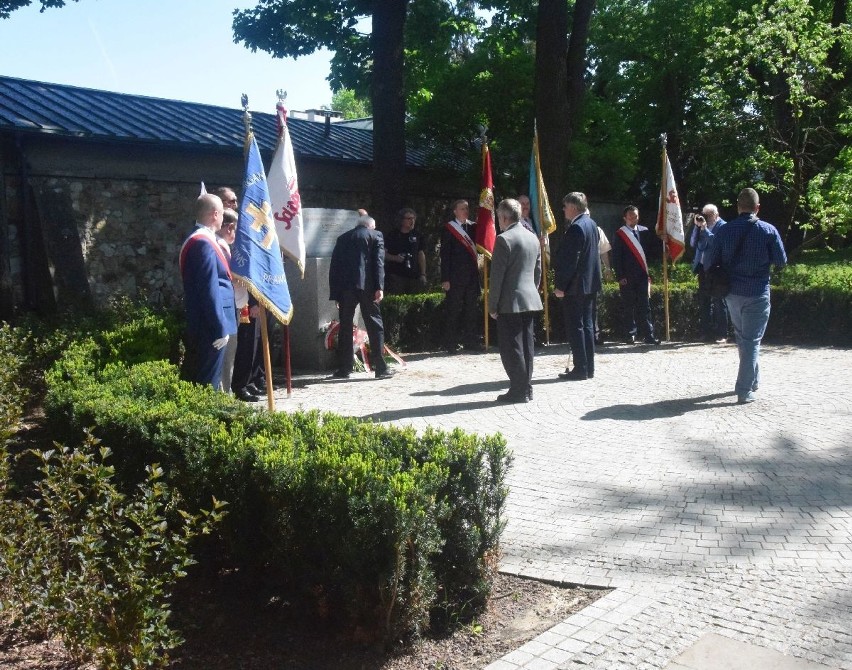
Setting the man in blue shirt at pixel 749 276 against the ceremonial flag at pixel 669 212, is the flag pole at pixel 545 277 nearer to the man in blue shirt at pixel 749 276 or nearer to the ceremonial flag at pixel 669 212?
the ceremonial flag at pixel 669 212

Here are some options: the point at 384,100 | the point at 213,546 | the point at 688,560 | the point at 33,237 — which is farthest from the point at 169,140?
the point at 688,560

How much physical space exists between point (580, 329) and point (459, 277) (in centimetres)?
317

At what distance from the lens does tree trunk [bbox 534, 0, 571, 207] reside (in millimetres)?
15570

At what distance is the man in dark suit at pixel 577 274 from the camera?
10453mm

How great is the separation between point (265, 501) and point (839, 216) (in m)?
14.6

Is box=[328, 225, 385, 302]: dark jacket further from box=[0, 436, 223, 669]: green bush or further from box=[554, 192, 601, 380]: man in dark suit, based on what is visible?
box=[0, 436, 223, 669]: green bush

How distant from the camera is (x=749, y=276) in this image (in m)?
8.95

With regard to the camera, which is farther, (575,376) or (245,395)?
A: (575,376)

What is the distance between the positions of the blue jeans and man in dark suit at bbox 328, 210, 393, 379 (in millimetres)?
4376

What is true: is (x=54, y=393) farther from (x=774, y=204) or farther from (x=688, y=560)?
(x=774, y=204)

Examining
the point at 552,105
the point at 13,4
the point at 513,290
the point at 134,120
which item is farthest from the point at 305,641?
the point at 552,105

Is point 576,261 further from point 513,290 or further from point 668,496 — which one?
point 668,496

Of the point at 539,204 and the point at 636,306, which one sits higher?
the point at 539,204

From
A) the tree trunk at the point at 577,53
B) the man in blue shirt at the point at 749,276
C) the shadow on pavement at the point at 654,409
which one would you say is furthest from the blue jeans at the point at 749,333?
the tree trunk at the point at 577,53
